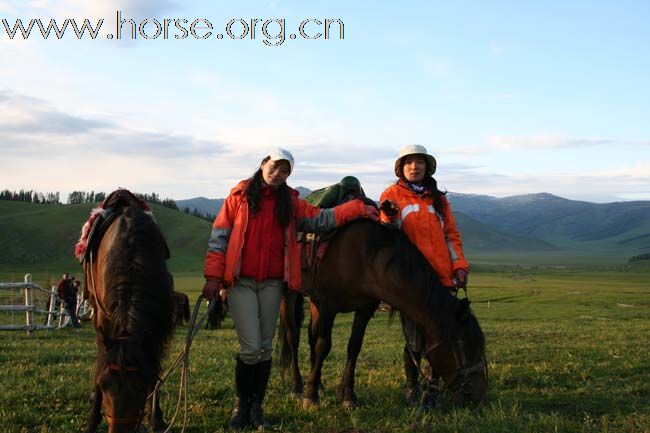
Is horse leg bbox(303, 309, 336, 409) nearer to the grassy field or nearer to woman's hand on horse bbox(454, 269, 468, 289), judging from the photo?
the grassy field

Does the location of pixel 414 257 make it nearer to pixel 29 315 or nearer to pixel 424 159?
pixel 424 159

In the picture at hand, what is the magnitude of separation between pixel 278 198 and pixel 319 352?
1.83 m

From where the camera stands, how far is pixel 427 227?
19.2 feet

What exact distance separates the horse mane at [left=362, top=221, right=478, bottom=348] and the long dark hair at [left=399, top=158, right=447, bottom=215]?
1.56 ft

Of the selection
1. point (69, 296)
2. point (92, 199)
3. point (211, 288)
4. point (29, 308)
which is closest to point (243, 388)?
point (211, 288)

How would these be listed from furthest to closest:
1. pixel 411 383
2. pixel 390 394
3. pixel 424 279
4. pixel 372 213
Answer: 1. pixel 390 394
2. pixel 411 383
3. pixel 372 213
4. pixel 424 279

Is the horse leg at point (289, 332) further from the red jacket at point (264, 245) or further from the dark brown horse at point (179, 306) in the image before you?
the red jacket at point (264, 245)

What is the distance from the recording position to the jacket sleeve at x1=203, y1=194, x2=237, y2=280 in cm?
494

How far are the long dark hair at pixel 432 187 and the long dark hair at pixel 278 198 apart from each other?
1.37m

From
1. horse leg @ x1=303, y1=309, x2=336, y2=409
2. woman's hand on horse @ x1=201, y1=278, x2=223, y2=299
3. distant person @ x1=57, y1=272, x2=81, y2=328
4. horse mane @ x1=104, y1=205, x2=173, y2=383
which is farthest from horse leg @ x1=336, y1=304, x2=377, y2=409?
distant person @ x1=57, y1=272, x2=81, y2=328

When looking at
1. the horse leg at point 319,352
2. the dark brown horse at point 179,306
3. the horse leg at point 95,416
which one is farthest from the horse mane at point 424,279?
the horse leg at point 95,416

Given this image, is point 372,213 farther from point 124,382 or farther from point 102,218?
point 124,382

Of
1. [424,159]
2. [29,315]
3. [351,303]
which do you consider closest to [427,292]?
[351,303]

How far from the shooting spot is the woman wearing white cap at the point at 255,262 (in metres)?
5.02
